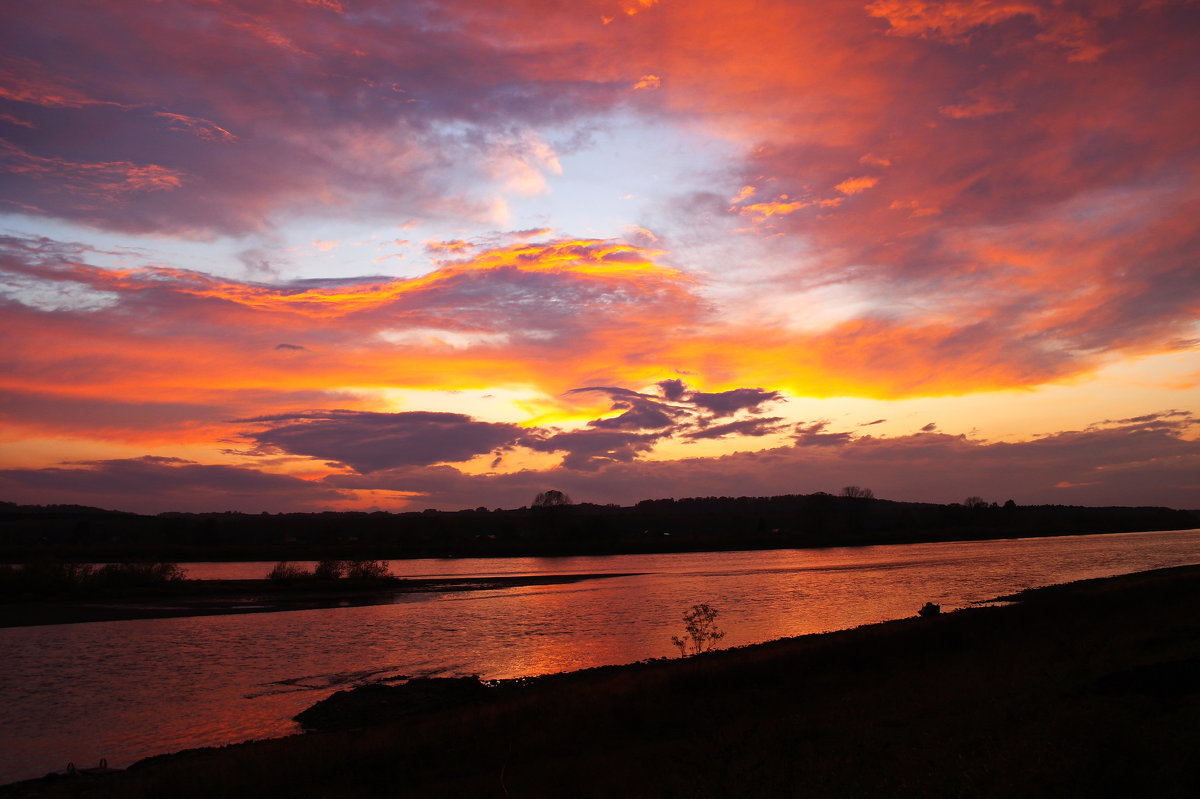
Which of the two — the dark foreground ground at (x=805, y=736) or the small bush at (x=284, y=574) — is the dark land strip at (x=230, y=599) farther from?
the dark foreground ground at (x=805, y=736)

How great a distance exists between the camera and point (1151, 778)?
1058cm

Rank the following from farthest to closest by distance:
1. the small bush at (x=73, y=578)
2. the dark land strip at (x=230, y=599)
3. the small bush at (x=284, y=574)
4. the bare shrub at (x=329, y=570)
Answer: the bare shrub at (x=329, y=570) < the small bush at (x=284, y=574) < the small bush at (x=73, y=578) < the dark land strip at (x=230, y=599)

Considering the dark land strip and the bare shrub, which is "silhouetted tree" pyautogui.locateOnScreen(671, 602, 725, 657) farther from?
the bare shrub

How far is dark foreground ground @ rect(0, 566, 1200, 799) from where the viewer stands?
12141 mm

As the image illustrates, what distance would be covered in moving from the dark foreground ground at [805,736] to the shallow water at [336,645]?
6627 mm

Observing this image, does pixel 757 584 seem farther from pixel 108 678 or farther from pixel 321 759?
pixel 321 759

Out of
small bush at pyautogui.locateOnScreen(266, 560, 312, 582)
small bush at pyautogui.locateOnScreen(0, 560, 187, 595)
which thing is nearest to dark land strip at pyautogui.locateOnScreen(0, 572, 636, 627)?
small bush at pyautogui.locateOnScreen(266, 560, 312, 582)

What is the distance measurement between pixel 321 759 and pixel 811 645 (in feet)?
61.1

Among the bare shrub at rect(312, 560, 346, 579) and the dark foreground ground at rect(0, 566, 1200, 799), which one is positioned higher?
the dark foreground ground at rect(0, 566, 1200, 799)

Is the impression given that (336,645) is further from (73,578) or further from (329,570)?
(329,570)

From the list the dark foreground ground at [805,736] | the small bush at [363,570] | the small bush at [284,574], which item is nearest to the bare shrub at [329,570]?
the small bush at [284,574]

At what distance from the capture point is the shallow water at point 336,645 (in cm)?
2573

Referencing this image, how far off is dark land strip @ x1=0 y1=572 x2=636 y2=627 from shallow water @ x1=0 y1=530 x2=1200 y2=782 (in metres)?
3.97

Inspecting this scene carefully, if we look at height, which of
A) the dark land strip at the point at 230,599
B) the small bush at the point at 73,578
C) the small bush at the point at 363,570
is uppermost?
the small bush at the point at 73,578
